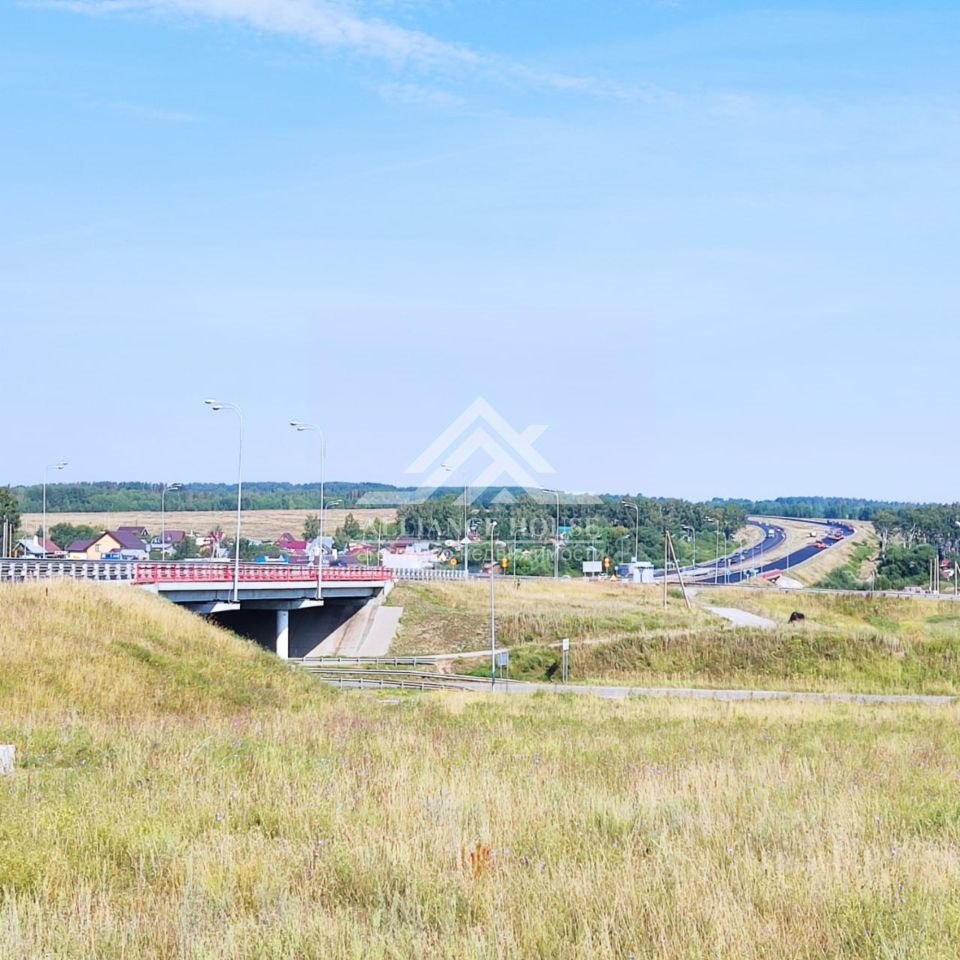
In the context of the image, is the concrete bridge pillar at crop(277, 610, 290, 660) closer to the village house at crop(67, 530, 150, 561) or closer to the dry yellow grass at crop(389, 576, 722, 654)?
the dry yellow grass at crop(389, 576, 722, 654)

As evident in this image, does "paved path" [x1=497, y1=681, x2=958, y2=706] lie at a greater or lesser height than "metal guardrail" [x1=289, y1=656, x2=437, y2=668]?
greater

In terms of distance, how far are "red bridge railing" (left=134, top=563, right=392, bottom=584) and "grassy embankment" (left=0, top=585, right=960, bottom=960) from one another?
3571cm

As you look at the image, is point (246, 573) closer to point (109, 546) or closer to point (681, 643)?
point (681, 643)

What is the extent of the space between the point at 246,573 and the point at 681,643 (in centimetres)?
2270

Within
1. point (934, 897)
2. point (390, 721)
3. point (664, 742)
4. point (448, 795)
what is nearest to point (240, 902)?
point (448, 795)

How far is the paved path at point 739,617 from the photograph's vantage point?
6995 cm

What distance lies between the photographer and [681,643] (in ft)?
188

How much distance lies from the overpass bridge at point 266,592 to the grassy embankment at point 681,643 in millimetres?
3007

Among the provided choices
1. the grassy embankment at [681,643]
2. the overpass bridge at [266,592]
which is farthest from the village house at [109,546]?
the grassy embankment at [681,643]

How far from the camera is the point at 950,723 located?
25.9m

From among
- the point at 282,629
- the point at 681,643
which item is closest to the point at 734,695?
the point at 681,643

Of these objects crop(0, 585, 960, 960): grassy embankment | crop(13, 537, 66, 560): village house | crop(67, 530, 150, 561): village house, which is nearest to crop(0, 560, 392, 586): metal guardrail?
crop(0, 585, 960, 960): grassy embankment

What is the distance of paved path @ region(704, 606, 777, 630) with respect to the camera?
69950mm

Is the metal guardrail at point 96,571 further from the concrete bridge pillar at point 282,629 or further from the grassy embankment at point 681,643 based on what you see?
the grassy embankment at point 681,643
